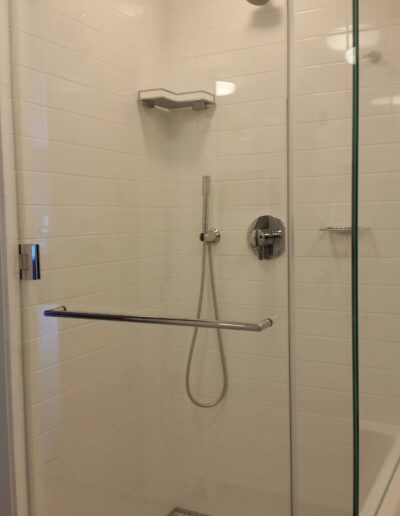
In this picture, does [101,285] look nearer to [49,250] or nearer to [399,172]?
[49,250]

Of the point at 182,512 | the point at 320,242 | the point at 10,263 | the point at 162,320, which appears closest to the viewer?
the point at 10,263

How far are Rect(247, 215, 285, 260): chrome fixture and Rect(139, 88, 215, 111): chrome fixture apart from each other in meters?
0.49

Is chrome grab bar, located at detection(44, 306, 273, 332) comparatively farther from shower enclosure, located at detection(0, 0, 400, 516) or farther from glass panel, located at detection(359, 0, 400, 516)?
glass panel, located at detection(359, 0, 400, 516)

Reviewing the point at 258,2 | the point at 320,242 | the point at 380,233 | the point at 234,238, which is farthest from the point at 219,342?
the point at 258,2

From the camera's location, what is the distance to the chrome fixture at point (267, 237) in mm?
1846

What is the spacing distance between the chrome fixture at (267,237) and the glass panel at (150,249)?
23mm

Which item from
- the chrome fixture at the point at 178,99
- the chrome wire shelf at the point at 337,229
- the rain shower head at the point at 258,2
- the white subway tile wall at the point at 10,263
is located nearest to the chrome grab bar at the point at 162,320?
the white subway tile wall at the point at 10,263

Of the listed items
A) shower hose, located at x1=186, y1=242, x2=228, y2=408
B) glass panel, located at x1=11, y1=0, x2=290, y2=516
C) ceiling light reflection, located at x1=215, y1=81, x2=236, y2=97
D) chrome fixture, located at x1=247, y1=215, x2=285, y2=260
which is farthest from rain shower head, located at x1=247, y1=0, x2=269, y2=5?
shower hose, located at x1=186, y1=242, x2=228, y2=408

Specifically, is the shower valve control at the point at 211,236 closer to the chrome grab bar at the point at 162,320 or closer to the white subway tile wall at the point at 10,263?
A: the chrome grab bar at the point at 162,320

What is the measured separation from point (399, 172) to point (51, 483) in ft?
5.31

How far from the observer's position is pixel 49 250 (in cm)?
171

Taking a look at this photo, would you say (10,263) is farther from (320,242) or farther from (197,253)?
(320,242)

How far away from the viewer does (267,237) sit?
1.90 metres

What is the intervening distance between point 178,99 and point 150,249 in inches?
23.0
